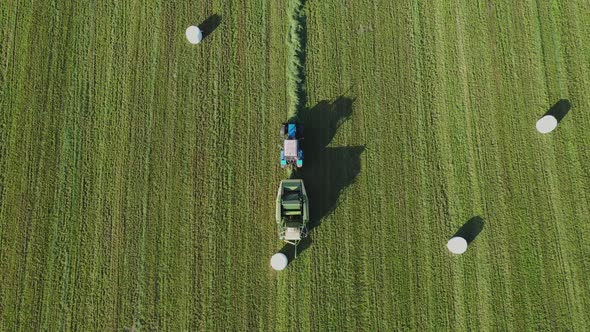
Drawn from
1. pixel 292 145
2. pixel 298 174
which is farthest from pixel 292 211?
pixel 292 145

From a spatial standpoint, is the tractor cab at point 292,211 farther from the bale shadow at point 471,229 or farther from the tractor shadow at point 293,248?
the bale shadow at point 471,229

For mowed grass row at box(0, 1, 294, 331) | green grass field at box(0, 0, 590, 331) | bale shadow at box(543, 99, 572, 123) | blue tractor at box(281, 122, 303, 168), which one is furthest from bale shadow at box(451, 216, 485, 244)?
mowed grass row at box(0, 1, 294, 331)

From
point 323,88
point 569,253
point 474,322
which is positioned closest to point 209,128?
point 323,88

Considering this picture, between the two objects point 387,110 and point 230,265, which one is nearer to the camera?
point 230,265

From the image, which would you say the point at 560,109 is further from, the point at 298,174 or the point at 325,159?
→ the point at 298,174

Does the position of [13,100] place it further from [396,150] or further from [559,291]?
[559,291]
